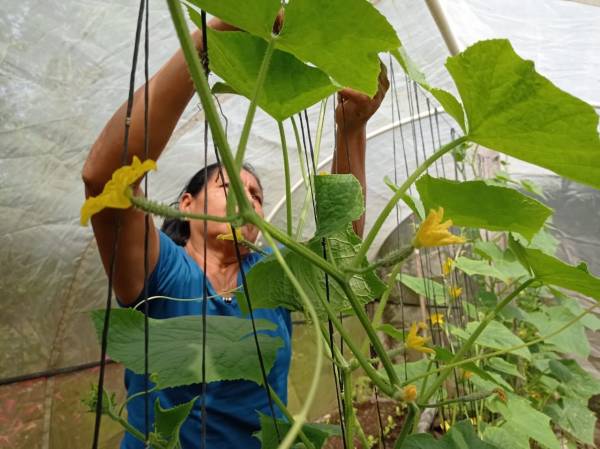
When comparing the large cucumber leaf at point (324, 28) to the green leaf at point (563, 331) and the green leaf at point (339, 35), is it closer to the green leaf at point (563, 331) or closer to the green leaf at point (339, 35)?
the green leaf at point (339, 35)

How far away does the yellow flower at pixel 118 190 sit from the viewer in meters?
0.19

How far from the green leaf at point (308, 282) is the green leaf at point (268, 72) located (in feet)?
0.44

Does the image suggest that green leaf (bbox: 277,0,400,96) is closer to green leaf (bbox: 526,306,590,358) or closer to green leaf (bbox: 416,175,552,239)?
green leaf (bbox: 416,175,552,239)

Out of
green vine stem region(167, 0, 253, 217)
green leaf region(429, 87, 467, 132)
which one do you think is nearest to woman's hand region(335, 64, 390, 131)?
green leaf region(429, 87, 467, 132)

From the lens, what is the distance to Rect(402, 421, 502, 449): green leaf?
0.43 metres

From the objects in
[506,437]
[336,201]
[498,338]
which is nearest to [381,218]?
[336,201]

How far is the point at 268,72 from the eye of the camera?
1.24 ft

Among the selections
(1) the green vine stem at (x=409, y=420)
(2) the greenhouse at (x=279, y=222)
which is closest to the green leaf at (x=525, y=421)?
(2) the greenhouse at (x=279, y=222)

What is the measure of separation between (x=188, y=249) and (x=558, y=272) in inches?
33.2

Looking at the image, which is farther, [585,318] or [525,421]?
[585,318]

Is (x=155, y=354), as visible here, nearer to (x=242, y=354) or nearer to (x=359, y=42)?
(x=242, y=354)

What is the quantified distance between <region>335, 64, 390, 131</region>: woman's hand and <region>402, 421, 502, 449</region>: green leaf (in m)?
0.39

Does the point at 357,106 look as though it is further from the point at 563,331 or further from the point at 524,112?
the point at 563,331

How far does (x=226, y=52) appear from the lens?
14.2 inches
